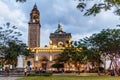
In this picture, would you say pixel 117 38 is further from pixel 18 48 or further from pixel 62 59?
pixel 62 59

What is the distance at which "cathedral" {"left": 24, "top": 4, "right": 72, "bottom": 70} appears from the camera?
15262cm

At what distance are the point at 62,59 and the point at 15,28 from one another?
4360cm

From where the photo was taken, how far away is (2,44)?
7862 cm

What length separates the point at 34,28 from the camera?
164 m

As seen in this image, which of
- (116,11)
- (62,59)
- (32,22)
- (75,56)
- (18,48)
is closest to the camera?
(116,11)

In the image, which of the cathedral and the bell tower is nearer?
the cathedral

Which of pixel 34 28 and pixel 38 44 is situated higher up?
pixel 34 28

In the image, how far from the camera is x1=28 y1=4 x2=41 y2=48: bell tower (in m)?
162

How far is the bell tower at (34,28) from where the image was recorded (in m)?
162

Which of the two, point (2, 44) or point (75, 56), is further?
point (75, 56)

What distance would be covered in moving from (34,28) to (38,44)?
341 inches

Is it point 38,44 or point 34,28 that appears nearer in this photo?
point 34,28

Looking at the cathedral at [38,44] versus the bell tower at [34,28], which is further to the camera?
the bell tower at [34,28]

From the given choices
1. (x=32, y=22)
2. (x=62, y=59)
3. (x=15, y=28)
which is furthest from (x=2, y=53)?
(x=32, y=22)
